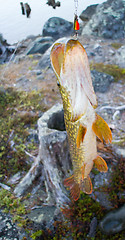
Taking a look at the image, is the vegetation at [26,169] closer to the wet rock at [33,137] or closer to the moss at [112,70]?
the wet rock at [33,137]

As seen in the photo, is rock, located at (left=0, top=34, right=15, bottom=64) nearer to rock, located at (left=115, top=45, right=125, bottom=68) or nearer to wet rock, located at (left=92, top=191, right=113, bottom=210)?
rock, located at (left=115, top=45, right=125, bottom=68)

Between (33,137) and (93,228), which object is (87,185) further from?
(33,137)

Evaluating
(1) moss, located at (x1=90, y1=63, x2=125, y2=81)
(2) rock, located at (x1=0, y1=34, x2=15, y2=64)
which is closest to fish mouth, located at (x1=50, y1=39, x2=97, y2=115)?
(1) moss, located at (x1=90, y1=63, x2=125, y2=81)

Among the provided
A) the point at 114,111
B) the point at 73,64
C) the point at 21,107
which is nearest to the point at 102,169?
the point at 73,64

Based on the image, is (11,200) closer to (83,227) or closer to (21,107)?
(83,227)

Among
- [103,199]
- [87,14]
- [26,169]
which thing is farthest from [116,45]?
[103,199]

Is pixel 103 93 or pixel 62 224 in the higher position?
A: pixel 103 93

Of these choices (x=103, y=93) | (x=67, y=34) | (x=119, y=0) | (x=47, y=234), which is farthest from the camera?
(x=67, y=34)
